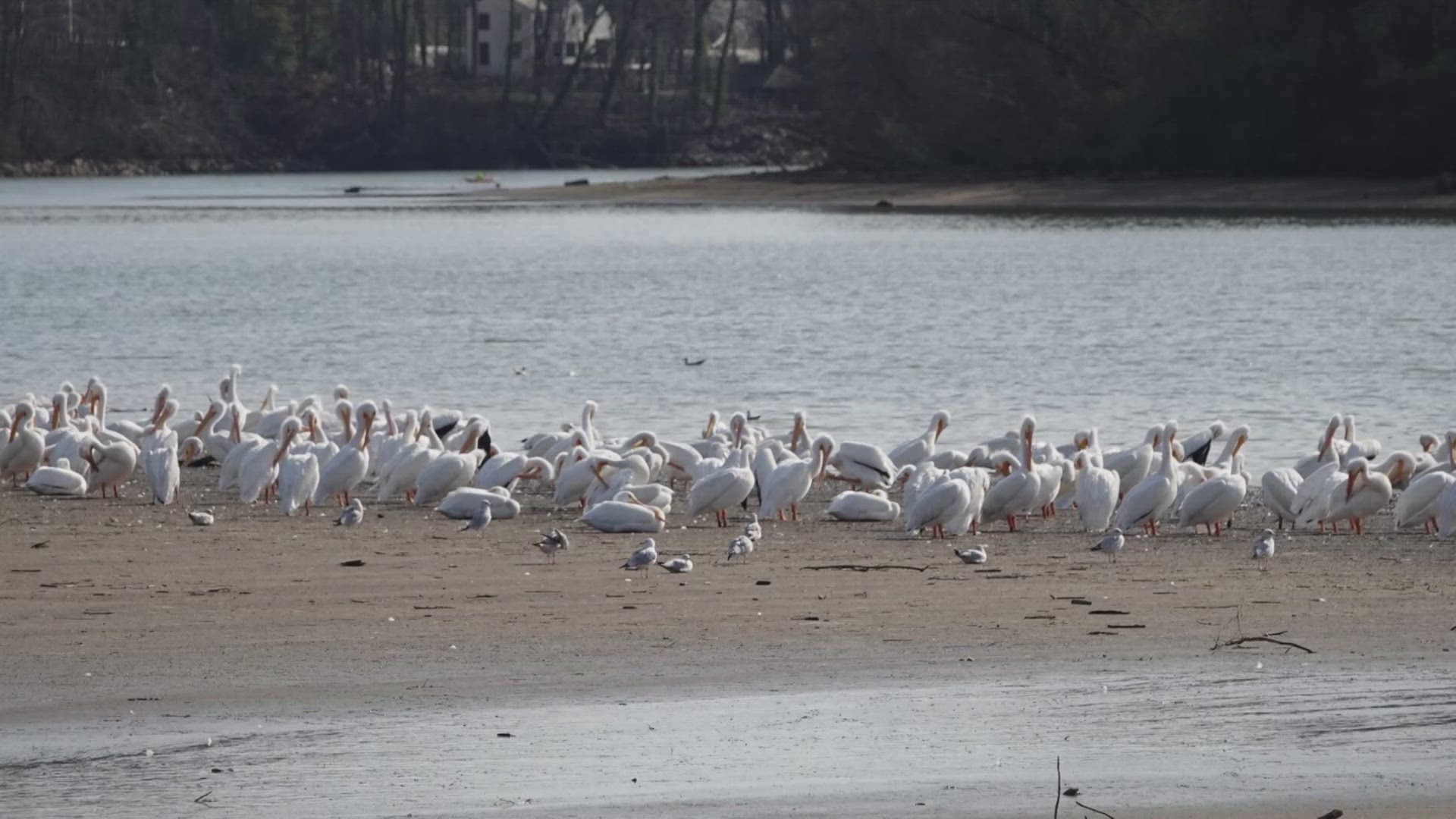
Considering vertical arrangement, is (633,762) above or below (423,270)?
above

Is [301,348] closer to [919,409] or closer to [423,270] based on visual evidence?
[919,409]

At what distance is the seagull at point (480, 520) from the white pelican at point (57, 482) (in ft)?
9.26

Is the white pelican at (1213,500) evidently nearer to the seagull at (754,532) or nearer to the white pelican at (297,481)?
the seagull at (754,532)

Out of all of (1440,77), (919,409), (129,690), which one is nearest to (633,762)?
(129,690)

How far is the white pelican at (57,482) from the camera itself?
1309 centimetres

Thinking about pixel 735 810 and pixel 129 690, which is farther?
pixel 129 690

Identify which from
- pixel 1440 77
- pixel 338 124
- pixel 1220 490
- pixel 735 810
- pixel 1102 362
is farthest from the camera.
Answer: pixel 338 124

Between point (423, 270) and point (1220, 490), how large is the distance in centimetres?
3180

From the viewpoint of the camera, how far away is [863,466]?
13469 millimetres

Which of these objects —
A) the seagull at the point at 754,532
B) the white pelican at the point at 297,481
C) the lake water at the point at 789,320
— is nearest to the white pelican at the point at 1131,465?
the seagull at the point at 754,532

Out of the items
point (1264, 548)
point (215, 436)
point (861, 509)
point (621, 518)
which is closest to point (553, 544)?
point (621, 518)

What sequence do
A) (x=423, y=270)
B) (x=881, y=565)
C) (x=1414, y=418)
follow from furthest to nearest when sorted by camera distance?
(x=423, y=270) < (x=1414, y=418) < (x=881, y=565)

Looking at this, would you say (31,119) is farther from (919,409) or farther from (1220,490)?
(1220,490)

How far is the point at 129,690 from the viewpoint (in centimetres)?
734
